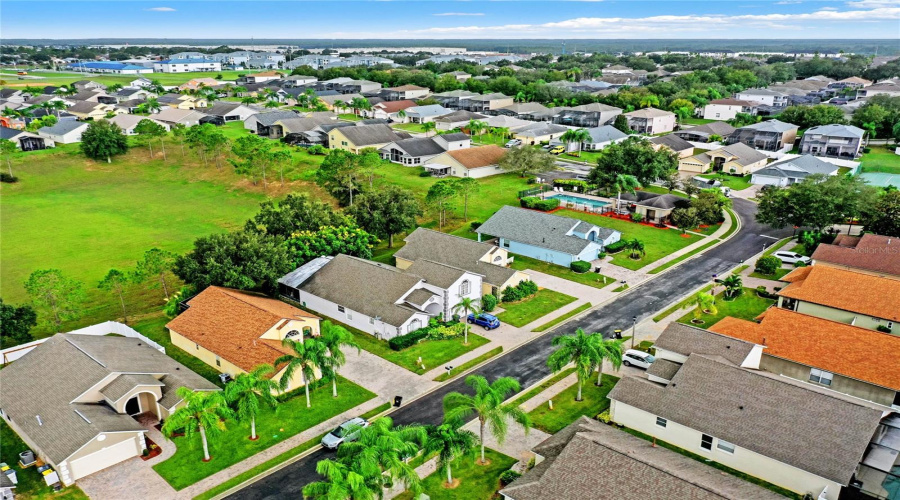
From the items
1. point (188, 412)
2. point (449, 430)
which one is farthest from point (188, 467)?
point (449, 430)

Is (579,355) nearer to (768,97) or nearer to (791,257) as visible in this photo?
(791,257)

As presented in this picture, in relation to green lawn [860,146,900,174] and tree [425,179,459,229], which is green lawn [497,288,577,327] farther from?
green lawn [860,146,900,174]

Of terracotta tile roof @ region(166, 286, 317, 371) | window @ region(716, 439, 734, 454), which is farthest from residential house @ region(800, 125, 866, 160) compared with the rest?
terracotta tile roof @ region(166, 286, 317, 371)

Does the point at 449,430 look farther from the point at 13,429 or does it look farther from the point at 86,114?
the point at 86,114

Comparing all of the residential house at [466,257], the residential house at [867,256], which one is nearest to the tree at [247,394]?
the residential house at [466,257]

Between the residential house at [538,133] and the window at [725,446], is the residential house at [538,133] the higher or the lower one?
the higher one

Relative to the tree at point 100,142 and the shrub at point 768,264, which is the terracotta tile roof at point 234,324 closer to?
the shrub at point 768,264
